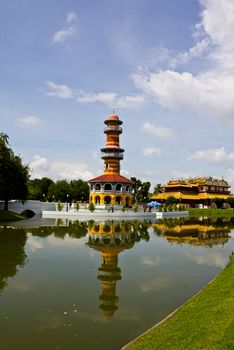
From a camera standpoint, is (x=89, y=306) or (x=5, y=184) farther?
(x=5, y=184)

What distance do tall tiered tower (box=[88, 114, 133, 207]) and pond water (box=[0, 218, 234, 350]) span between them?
1502 inches

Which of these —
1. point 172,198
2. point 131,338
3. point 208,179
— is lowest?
point 131,338

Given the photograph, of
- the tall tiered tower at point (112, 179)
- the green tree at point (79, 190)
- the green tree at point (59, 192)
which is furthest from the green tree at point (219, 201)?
the green tree at point (59, 192)

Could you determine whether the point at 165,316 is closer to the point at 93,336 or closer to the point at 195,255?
the point at 93,336

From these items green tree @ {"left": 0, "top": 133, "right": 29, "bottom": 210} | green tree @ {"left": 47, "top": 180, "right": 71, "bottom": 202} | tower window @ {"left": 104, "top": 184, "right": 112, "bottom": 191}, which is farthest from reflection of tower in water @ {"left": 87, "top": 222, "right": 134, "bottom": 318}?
green tree @ {"left": 47, "top": 180, "right": 71, "bottom": 202}

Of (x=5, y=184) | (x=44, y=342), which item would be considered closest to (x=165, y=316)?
(x=44, y=342)

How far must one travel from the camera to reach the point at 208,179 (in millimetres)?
90312

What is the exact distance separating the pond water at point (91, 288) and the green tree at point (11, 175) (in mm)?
18330

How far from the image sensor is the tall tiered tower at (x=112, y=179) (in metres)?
63.0

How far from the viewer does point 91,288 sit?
12930 mm

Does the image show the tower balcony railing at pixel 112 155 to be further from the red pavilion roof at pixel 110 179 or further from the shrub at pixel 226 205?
the shrub at pixel 226 205

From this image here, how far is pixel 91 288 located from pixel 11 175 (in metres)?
34.1

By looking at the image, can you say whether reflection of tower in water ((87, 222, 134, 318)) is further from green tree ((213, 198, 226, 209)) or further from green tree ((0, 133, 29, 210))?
green tree ((213, 198, 226, 209))

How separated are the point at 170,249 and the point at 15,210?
36.2m
